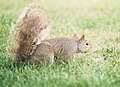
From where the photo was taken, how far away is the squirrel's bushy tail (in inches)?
203

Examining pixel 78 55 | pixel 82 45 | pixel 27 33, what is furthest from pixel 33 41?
pixel 78 55

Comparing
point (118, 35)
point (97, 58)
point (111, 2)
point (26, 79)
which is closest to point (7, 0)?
point (111, 2)

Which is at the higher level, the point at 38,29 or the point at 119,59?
the point at 38,29

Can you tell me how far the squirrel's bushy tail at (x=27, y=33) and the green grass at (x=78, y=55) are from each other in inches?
7.8

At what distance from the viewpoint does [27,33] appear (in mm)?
5156

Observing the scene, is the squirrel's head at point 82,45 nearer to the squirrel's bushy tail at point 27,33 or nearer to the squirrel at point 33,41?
the squirrel at point 33,41

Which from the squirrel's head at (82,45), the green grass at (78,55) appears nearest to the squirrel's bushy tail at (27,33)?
the green grass at (78,55)

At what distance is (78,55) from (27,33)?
1154 millimetres

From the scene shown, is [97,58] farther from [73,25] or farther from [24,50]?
[73,25]

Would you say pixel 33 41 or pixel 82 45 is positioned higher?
pixel 33 41

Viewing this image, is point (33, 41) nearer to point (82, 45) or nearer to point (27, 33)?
point (27, 33)

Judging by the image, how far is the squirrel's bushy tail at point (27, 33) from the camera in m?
5.17

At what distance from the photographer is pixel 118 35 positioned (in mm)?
7230

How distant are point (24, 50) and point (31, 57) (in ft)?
0.40
